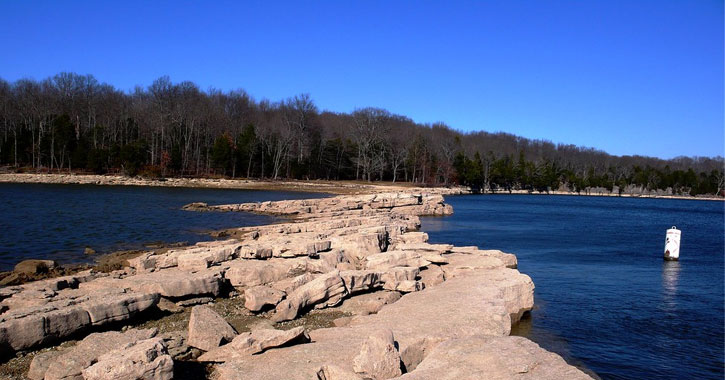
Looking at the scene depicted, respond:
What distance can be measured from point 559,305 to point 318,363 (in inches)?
350

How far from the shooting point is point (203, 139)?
86938 millimetres

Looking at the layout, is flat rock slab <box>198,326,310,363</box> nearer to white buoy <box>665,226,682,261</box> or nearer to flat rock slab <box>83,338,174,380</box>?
flat rock slab <box>83,338,174,380</box>

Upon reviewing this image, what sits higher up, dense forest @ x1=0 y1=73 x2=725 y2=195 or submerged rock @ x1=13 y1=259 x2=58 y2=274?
dense forest @ x1=0 y1=73 x2=725 y2=195

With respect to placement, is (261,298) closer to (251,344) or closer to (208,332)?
(208,332)

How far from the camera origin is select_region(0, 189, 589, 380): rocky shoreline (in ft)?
23.7

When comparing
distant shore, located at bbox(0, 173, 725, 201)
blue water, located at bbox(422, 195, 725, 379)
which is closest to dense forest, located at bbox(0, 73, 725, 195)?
distant shore, located at bbox(0, 173, 725, 201)

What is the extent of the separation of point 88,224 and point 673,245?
2980 centimetres

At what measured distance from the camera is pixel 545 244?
1075 inches

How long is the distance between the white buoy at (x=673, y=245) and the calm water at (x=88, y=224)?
72.3 feet

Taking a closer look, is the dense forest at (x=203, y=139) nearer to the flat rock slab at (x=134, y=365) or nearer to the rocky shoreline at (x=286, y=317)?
the rocky shoreline at (x=286, y=317)

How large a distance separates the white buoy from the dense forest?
6366 cm

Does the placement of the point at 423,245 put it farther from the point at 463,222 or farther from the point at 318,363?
the point at 463,222

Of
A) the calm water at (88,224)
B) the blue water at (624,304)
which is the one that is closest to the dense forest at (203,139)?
the calm water at (88,224)

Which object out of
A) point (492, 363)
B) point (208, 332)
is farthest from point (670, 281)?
point (208, 332)
